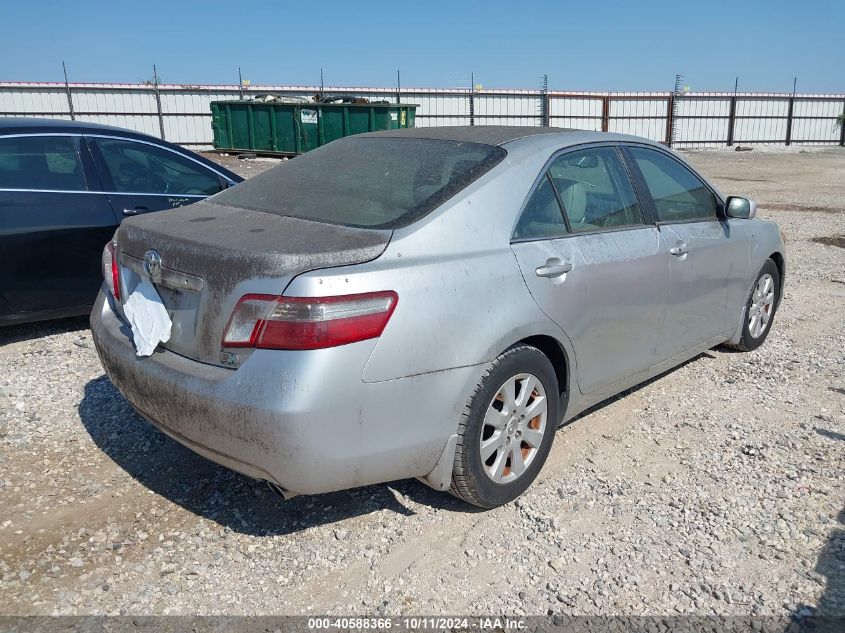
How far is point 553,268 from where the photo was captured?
122 inches

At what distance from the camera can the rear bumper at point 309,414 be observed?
2385 millimetres

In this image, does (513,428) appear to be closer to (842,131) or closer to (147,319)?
(147,319)

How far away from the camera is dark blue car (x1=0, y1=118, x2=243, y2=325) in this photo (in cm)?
471

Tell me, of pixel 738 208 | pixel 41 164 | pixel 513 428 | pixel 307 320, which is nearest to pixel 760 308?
pixel 738 208

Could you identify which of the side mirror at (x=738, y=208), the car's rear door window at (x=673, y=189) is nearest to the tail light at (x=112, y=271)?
the car's rear door window at (x=673, y=189)

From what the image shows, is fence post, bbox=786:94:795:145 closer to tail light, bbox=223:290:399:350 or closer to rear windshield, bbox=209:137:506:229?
rear windshield, bbox=209:137:506:229

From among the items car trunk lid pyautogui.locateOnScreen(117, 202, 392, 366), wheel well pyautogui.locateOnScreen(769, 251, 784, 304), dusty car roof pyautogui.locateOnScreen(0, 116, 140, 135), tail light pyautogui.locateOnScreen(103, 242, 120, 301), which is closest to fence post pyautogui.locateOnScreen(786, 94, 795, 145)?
wheel well pyautogui.locateOnScreen(769, 251, 784, 304)

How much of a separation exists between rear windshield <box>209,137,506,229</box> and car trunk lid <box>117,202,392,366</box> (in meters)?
0.16

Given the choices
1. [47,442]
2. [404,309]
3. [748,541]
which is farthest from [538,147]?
[47,442]

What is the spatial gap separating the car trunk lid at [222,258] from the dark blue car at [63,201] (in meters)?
2.16

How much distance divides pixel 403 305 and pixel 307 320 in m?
0.36

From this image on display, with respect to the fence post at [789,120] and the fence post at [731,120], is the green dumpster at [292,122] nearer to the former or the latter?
the fence post at [731,120]

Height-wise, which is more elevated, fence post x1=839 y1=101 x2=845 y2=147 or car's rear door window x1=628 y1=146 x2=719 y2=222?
fence post x1=839 y1=101 x2=845 y2=147

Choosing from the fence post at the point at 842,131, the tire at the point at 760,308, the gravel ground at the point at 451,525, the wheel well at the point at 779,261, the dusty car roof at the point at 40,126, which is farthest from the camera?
the fence post at the point at 842,131
